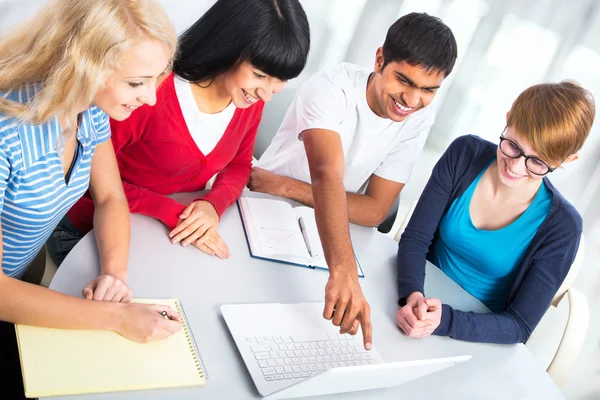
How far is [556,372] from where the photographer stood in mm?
1619

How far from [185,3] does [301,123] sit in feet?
2.76

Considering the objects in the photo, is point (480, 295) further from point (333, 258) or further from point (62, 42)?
point (62, 42)

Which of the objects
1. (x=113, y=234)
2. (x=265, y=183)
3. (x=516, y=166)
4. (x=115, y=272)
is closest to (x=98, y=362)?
(x=115, y=272)

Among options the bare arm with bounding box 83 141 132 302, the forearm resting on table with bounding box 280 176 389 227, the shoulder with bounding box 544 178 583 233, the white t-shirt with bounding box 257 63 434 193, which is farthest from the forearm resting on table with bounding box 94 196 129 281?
the shoulder with bounding box 544 178 583 233

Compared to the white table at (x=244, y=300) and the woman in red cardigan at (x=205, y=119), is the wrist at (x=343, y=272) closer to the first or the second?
the white table at (x=244, y=300)

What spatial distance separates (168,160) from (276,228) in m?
0.33

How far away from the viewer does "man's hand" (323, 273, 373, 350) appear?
1.18 metres

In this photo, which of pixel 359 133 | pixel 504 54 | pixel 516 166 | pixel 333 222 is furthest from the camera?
pixel 504 54

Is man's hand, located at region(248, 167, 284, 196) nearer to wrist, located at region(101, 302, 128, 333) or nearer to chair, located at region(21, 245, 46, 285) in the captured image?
chair, located at region(21, 245, 46, 285)

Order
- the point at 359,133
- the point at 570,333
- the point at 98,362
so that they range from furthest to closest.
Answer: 1. the point at 359,133
2. the point at 570,333
3. the point at 98,362

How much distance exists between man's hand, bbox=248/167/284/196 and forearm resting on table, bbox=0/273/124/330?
0.76 metres

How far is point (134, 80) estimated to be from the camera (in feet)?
3.55

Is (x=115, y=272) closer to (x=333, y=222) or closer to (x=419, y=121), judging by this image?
(x=333, y=222)

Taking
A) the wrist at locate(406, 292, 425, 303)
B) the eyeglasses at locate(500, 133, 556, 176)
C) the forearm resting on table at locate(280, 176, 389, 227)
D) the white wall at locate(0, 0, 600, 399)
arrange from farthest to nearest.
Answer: the white wall at locate(0, 0, 600, 399) → the forearm resting on table at locate(280, 176, 389, 227) → the eyeglasses at locate(500, 133, 556, 176) → the wrist at locate(406, 292, 425, 303)
